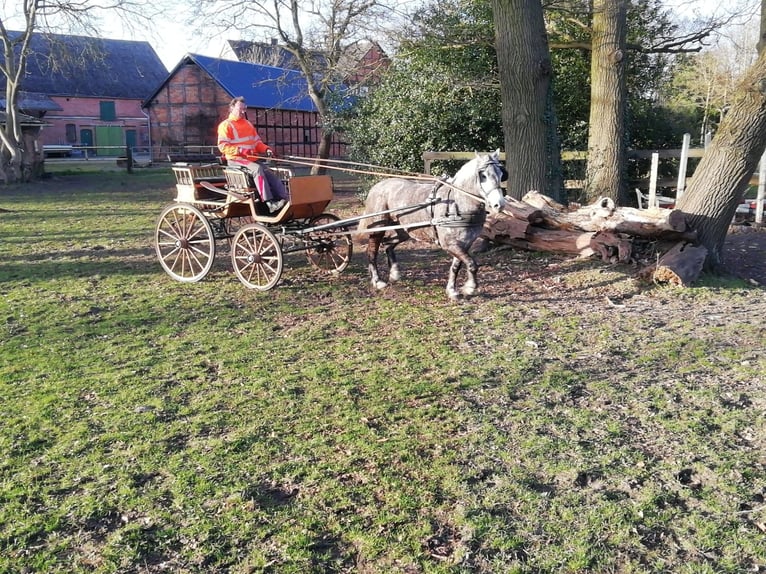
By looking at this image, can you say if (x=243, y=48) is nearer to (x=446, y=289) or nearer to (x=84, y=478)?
(x=446, y=289)

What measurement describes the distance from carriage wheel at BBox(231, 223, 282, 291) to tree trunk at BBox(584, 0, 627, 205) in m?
6.26

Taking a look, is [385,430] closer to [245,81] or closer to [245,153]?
[245,153]

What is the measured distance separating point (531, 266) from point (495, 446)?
18.2 feet

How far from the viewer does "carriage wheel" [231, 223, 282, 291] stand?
7891mm

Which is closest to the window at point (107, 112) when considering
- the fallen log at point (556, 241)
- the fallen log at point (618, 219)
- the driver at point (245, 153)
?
the driver at point (245, 153)

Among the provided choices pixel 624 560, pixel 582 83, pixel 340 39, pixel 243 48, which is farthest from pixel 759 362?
pixel 243 48

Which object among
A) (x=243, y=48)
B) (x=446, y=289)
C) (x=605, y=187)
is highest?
(x=243, y=48)

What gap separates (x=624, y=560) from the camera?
311 cm

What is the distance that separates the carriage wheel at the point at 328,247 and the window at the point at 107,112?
45.4m

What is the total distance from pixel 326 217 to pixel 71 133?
4549 centimetres

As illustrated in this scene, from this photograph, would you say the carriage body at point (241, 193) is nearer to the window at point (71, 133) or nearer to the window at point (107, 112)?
the window at point (71, 133)

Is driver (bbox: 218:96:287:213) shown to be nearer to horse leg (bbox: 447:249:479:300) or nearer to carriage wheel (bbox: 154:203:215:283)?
carriage wheel (bbox: 154:203:215:283)

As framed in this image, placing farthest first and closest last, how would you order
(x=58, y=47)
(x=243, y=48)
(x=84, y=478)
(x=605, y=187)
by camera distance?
(x=243, y=48) → (x=58, y=47) → (x=605, y=187) → (x=84, y=478)

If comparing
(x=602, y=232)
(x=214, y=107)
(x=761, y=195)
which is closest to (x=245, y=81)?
(x=214, y=107)
